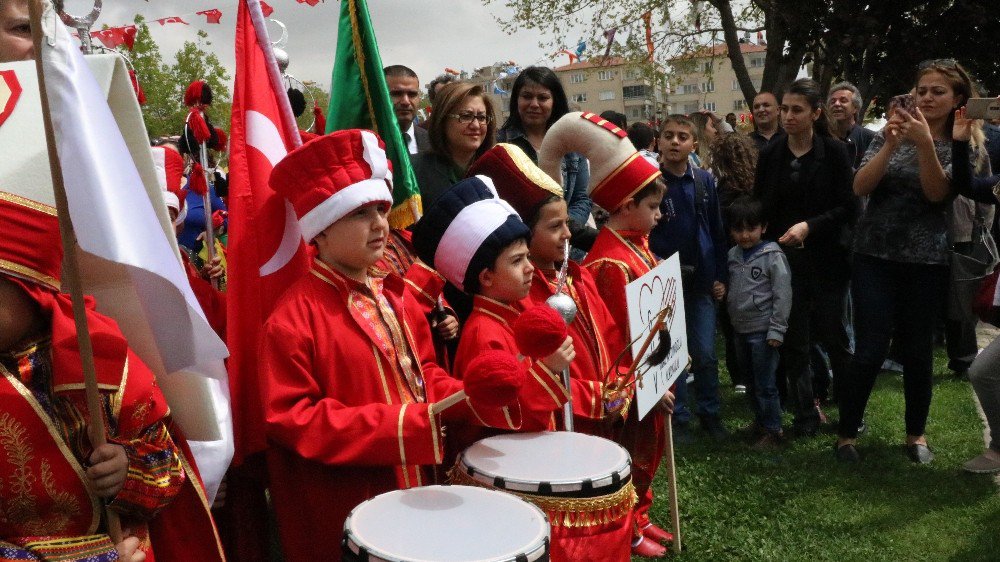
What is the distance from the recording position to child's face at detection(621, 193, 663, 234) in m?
3.91

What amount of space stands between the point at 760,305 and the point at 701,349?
47 centimetres

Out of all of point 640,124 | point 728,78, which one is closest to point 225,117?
point 640,124

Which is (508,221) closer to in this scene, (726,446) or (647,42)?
(726,446)

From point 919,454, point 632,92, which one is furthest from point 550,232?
point 632,92

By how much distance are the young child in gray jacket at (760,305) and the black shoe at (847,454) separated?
A: 0.39m

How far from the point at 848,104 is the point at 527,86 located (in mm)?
3593

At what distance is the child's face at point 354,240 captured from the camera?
8.71ft

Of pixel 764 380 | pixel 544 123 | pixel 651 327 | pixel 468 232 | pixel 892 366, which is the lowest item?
pixel 892 366

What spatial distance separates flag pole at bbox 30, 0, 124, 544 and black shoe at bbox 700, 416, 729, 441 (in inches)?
177

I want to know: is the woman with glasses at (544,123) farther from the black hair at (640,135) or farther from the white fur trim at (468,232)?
the black hair at (640,135)

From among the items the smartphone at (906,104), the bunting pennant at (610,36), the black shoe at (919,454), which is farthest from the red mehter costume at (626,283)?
the bunting pennant at (610,36)

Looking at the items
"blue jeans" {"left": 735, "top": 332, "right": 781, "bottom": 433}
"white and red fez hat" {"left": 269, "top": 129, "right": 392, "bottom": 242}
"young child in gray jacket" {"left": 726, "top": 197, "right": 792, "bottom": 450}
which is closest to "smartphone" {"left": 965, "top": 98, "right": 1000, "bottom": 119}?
"young child in gray jacket" {"left": 726, "top": 197, "right": 792, "bottom": 450}

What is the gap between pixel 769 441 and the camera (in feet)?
18.2

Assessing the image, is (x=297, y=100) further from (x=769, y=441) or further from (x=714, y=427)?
(x=769, y=441)
